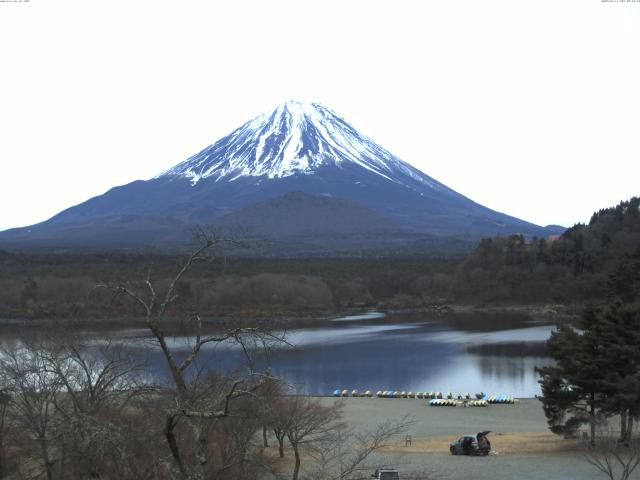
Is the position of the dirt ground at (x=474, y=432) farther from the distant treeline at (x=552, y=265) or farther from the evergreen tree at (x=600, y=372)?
the distant treeline at (x=552, y=265)

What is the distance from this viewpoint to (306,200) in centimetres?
13475

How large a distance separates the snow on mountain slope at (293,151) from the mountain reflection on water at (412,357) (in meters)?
110

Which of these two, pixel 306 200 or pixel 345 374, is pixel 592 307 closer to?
pixel 345 374

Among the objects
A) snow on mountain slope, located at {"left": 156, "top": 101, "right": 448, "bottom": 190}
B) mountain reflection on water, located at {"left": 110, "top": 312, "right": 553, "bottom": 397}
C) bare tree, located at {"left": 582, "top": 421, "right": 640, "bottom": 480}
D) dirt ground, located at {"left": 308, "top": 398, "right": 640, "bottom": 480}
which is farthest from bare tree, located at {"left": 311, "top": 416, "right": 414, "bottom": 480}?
snow on mountain slope, located at {"left": 156, "top": 101, "right": 448, "bottom": 190}

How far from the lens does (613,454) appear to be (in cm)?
1133

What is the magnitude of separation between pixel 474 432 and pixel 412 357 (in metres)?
14.8

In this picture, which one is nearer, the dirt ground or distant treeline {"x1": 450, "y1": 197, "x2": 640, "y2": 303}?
the dirt ground

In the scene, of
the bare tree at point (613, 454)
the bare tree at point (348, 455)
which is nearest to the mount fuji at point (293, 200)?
the bare tree at point (348, 455)

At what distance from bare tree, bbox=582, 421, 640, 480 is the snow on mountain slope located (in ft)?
462

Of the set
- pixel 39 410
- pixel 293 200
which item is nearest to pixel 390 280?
pixel 39 410

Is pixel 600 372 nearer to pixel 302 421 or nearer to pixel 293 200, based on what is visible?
pixel 302 421

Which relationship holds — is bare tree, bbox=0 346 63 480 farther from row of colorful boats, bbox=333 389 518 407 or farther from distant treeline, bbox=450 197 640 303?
distant treeline, bbox=450 197 640 303

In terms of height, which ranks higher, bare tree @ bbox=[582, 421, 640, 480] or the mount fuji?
the mount fuji

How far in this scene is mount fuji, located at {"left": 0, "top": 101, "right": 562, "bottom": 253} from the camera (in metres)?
121
